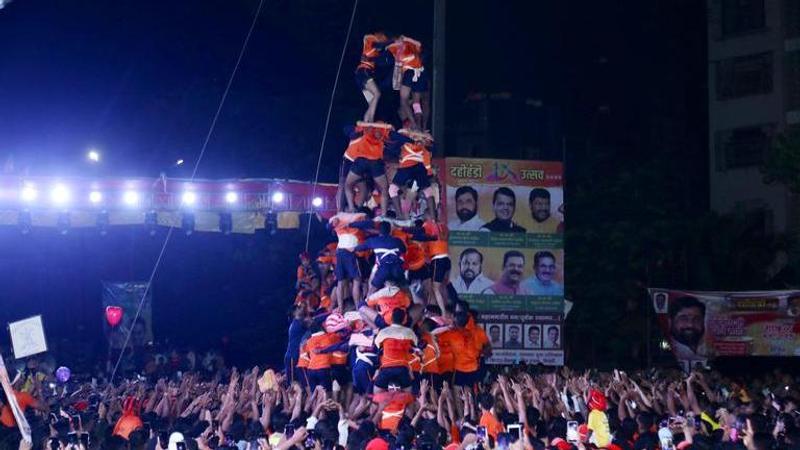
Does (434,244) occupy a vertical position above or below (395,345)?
above

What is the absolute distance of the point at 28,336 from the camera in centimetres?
1512

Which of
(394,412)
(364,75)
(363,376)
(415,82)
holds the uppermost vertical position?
(364,75)

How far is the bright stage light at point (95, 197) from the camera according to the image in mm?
22750

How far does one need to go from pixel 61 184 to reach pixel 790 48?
61.9ft

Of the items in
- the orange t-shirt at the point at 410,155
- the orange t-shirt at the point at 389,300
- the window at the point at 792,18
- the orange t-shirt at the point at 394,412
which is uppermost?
the window at the point at 792,18

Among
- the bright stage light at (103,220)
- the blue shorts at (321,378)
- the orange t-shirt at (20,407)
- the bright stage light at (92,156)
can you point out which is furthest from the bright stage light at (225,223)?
the orange t-shirt at (20,407)

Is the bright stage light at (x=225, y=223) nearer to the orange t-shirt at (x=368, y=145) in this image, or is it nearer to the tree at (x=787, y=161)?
the orange t-shirt at (x=368, y=145)

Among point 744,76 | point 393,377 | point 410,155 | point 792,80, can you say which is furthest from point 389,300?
point 744,76

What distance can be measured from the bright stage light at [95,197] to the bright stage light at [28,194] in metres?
0.99

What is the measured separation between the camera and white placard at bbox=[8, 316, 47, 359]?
15.2m

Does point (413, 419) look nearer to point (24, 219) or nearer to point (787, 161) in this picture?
point (24, 219)

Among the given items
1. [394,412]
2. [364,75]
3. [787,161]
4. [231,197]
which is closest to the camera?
[394,412]

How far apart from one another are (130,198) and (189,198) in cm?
106

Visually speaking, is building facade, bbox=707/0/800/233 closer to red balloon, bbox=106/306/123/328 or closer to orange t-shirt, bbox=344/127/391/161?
red balloon, bbox=106/306/123/328
